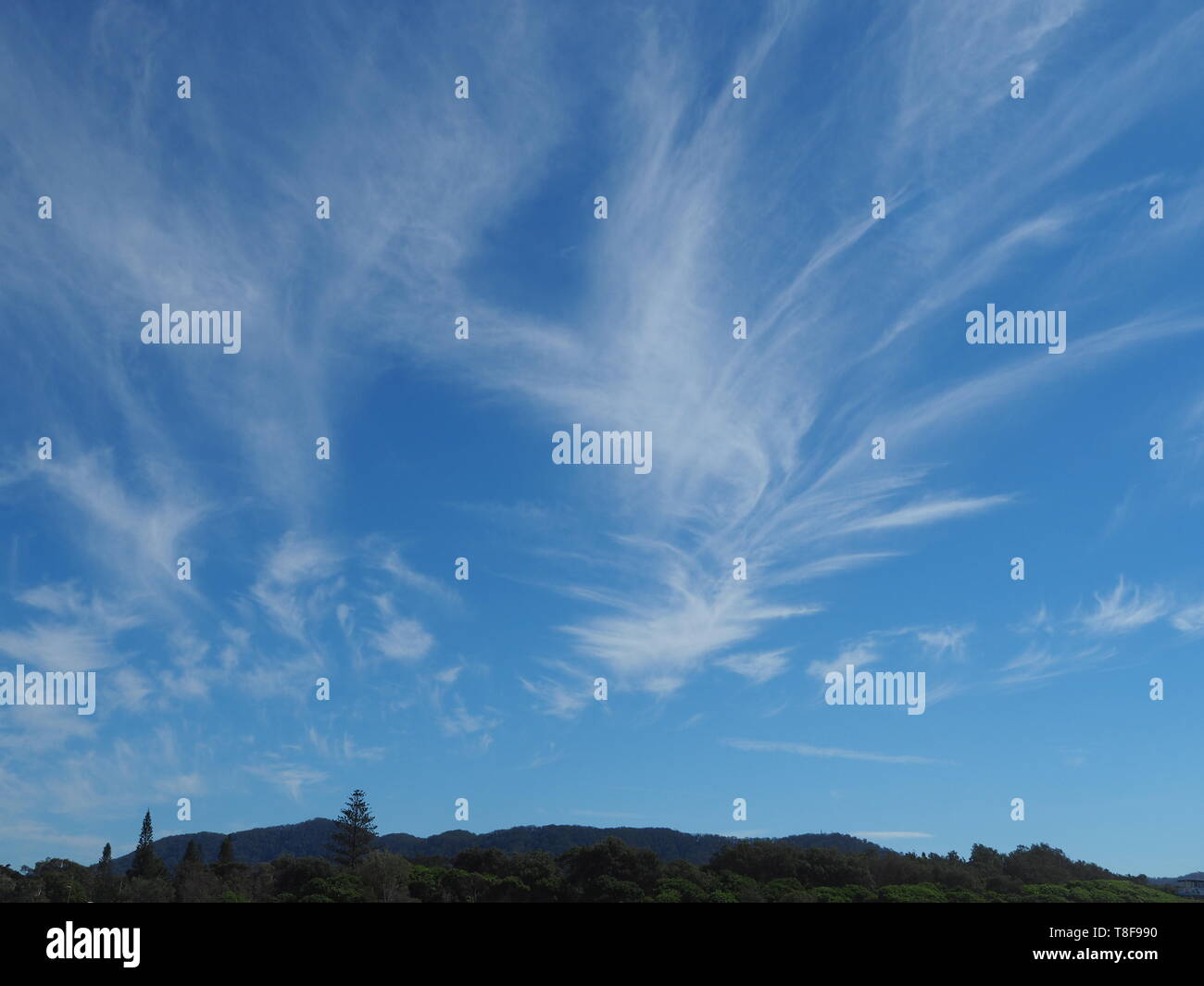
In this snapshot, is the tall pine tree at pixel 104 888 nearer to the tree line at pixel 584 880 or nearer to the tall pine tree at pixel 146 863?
the tree line at pixel 584 880

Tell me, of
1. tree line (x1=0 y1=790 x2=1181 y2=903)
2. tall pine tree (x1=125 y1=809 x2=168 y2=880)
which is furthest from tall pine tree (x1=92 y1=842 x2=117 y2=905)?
tall pine tree (x1=125 y1=809 x2=168 y2=880)

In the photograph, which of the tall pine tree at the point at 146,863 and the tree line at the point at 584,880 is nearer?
the tree line at the point at 584,880

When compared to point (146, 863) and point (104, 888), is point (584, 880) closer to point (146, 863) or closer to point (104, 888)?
point (104, 888)

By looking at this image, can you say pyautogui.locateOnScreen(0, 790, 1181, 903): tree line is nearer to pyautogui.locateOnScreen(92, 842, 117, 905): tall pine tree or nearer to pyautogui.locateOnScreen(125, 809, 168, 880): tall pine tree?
pyautogui.locateOnScreen(92, 842, 117, 905): tall pine tree

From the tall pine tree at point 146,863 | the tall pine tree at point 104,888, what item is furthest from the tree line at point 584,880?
the tall pine tree at point 146,863
